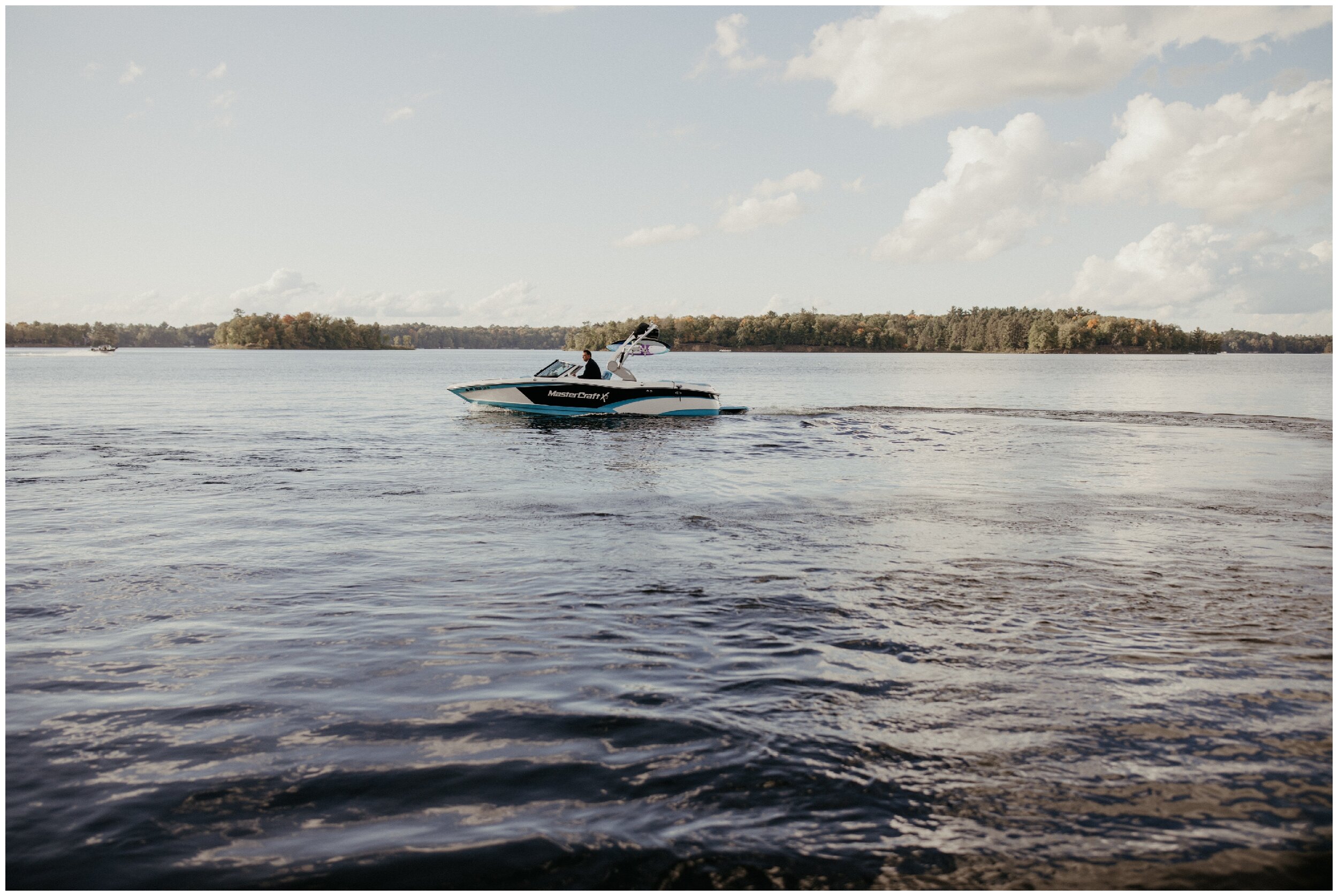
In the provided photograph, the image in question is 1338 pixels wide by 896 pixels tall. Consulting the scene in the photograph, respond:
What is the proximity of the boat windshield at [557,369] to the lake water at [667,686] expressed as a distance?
14.7m

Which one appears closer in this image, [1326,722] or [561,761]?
[561,761]

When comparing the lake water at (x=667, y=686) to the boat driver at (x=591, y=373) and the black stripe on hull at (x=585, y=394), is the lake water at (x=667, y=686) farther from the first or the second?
the black stripe on hull at (x=585, y=394)

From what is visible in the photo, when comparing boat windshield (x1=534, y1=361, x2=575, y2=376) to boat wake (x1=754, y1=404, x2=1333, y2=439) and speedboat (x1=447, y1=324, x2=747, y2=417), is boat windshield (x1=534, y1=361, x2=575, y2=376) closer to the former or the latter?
speedboat (x1=447, y1=324, x2=747, y2=417)

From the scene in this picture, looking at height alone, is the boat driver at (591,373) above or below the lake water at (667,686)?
above

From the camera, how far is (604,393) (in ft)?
102

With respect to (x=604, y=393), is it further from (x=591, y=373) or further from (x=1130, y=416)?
(x=1130, y=416)

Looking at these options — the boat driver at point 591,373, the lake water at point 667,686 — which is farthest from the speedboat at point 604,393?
the lake water at point 667,686

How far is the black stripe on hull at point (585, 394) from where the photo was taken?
31000mm

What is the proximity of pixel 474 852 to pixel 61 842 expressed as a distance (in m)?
2.26

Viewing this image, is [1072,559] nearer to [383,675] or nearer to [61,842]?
[383,675]

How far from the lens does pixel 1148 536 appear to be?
12219 mm

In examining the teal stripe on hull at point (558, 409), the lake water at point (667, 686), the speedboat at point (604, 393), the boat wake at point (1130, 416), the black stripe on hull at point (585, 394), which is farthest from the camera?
the boat wake at point (1130, 416)

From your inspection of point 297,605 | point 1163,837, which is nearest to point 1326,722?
point 1163,837

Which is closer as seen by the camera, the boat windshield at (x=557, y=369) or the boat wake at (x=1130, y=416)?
the boat windshield at (x=557, y=369)
